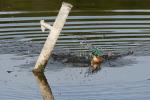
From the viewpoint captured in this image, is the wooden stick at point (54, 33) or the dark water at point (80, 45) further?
the wooden stick at point (54, 33)

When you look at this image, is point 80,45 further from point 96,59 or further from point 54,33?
point 54,33

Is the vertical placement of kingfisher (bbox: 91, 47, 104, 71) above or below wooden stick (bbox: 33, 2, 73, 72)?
below

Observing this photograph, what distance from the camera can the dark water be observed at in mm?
17656

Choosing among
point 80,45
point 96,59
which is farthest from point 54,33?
point 80,45

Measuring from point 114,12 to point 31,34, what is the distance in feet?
21.1

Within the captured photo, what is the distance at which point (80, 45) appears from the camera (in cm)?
2378

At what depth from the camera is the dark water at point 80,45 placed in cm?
1766

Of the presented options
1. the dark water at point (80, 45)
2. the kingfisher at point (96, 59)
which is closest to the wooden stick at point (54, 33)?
the dark water at point (80, 45)

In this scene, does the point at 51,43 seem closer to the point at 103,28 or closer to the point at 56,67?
the point at 56,67

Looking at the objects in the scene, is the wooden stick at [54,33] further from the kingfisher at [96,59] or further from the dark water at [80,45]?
the kingfisher at [96,59]

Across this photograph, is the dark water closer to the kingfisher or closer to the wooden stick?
the kingfisher

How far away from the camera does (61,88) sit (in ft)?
58.9

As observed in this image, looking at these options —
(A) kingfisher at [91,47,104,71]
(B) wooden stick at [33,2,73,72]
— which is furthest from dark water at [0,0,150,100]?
(B) wooden stick at [33,2,73,72]

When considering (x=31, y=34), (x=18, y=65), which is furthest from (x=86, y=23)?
(x=18, y=65)
